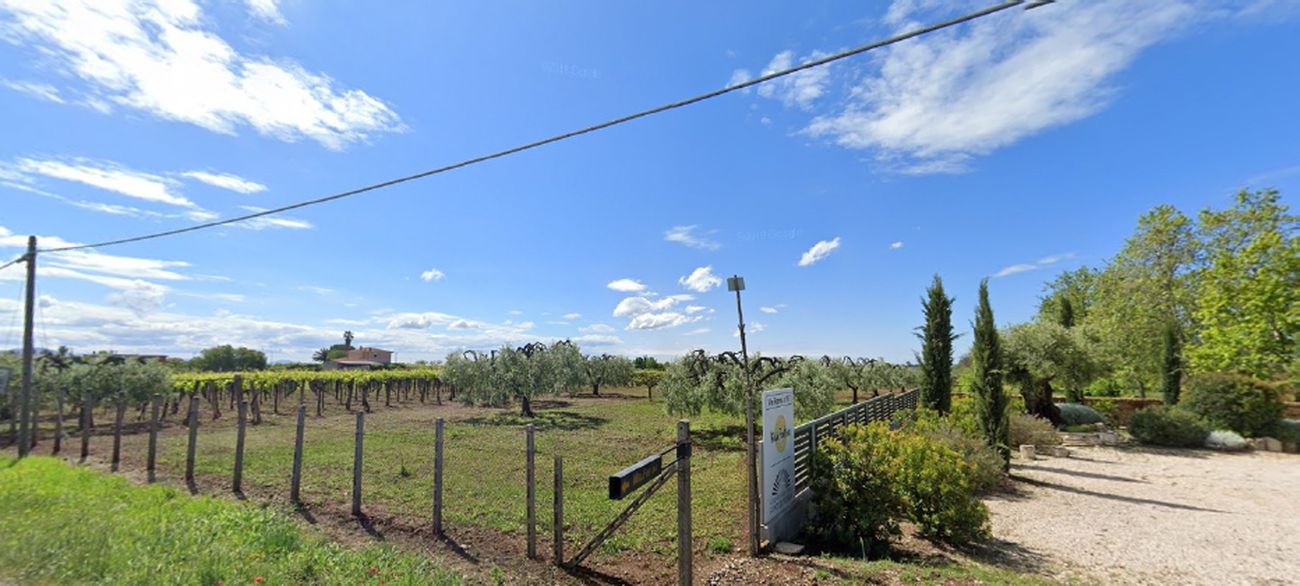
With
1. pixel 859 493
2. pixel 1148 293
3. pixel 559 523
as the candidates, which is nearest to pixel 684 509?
pixel 559 523

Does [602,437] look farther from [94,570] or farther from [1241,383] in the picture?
[1241,383]

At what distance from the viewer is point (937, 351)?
12641mm

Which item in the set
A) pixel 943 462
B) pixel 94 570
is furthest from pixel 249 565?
pixel 943 462

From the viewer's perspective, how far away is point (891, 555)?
5.97 metres

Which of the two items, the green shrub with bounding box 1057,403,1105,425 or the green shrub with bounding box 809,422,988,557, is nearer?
the green shrub with bounding box 809,422,988,557

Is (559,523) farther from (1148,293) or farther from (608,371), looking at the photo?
(608,371)

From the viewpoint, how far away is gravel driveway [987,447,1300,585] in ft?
18.6

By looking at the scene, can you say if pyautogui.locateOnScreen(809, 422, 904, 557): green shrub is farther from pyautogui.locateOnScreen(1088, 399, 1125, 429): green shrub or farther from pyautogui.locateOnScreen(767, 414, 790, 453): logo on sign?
pyautogui.locateOnScreen(1088, 399, 1125, 429): green shrub

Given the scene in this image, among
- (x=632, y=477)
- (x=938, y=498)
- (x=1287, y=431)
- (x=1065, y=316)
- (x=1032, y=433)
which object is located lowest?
(x=1287, y=431)

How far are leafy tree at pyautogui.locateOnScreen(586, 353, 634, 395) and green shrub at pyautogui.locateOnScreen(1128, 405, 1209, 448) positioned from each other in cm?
3146

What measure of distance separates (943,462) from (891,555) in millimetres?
1353

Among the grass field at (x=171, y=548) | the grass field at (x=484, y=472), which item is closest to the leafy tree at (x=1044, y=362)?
the grass field at (x=484, y=472)

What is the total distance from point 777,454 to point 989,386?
26.1ft

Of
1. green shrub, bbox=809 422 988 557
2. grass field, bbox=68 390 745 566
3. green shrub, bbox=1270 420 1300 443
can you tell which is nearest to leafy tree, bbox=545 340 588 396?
grass field, bbox=68 390 745 566
